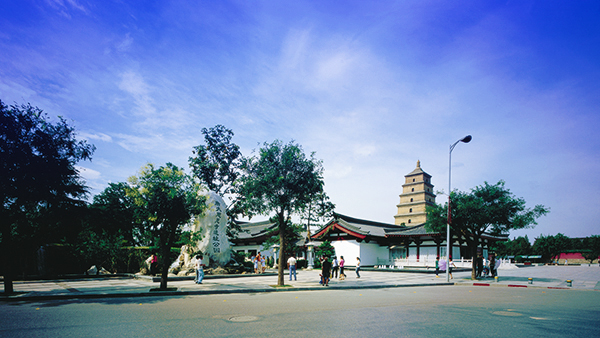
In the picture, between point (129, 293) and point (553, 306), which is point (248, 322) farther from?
point (553, 306)

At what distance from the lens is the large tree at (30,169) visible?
1326 cm

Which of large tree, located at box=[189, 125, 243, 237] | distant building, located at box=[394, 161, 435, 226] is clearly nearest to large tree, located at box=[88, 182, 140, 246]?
large tree, located at box=[189, 125, 243, 237]

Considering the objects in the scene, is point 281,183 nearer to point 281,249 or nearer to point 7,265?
point 281,249

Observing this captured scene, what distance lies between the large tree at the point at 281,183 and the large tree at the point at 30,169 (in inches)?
299

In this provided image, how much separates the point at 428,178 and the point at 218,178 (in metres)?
52.0

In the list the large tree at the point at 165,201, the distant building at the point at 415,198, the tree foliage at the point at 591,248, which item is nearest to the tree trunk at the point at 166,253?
the large tree at the point at 165,201

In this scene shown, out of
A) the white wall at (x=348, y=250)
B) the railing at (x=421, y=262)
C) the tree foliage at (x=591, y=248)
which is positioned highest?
the white wall at (x=348, y=250)

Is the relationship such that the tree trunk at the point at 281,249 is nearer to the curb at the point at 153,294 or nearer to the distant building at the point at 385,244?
the curb at the point at 153,294

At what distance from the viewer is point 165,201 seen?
14938mm

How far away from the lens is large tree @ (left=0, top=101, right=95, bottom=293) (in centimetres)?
1326

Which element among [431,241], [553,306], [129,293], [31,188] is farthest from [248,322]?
[431,241]

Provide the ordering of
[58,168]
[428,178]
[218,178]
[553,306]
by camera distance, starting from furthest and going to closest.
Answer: [428,178] < [218,178] < [58,168] < [553,306]

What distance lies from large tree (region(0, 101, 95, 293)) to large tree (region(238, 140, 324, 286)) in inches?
299

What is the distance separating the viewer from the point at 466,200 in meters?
24.6
